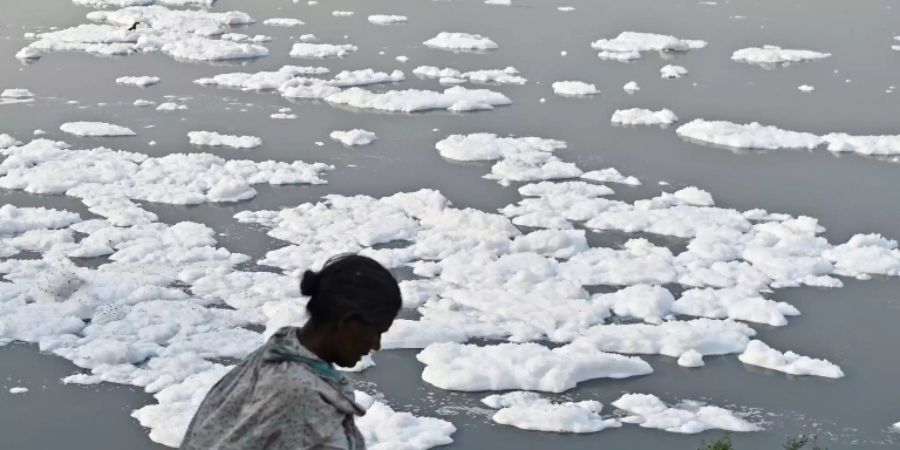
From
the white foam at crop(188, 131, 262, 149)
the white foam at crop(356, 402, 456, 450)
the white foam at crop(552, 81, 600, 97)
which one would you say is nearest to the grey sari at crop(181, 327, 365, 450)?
the white foam at crop(356, 402, 456, 450)

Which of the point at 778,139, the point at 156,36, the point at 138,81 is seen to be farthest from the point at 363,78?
the point at 778,139

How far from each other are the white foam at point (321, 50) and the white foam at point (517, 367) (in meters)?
9.44

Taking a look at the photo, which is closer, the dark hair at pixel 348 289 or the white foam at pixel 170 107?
the dark hair at pixel 348 289

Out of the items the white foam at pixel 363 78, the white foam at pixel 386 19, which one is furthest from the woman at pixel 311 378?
the white foam at pixel 386 19

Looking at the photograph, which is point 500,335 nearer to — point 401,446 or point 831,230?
point 401,446

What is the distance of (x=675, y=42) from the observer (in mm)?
17547

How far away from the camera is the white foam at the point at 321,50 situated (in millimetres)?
17062

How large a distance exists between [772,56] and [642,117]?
12.4 ft

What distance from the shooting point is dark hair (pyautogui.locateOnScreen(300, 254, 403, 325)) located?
2.10 metres

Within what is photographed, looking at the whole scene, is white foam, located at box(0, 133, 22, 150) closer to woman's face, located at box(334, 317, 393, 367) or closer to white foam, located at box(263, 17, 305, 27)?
white foam, located at box(263, 17, 305, 27)

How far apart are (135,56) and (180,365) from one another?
33.6 feet

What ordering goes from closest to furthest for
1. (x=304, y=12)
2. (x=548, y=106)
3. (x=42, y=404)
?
(x=42, y=404), (x=548, y=106), (x=304, y=12)

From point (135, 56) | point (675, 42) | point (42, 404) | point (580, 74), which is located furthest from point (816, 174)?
point (135, 56)

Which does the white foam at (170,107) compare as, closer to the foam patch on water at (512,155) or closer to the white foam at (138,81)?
the white foam at (138,81)
